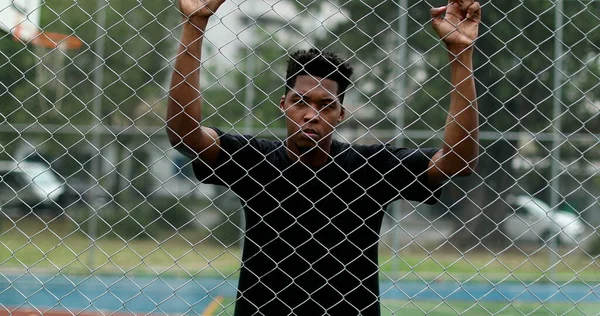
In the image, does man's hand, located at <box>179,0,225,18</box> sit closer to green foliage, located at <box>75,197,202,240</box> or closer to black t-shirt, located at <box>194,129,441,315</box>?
black t-shirt, located at <box>194,129,441,315</box>

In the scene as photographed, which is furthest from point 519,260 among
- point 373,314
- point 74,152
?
point 373,314

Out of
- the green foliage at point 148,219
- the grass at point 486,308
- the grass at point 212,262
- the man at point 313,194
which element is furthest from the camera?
the green foliage at point 148,219

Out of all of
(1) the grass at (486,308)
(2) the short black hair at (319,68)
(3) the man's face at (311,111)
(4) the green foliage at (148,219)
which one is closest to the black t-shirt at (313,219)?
(3) the man's face at (311,111)

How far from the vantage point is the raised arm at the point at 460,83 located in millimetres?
2707

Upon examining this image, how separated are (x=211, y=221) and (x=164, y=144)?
174 cm

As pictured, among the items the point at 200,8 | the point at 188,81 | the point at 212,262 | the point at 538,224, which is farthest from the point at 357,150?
the point at 538,224

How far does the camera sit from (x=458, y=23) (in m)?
2.72

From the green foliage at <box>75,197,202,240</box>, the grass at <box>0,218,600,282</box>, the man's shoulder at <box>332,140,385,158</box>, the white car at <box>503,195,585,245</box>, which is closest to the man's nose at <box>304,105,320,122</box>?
the man's shoulder at <box>332,140,385,158</box>

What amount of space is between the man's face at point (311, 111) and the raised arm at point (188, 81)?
0.39 meters

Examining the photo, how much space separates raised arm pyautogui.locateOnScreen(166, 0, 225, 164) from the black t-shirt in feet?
0.57

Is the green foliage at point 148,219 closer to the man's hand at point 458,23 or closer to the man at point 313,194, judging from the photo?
the man at point 313,194

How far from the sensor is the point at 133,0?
14391 mm

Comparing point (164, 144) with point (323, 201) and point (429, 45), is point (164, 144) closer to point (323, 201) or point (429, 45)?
point (429, 45)

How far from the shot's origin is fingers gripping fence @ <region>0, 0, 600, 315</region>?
9.77ft
